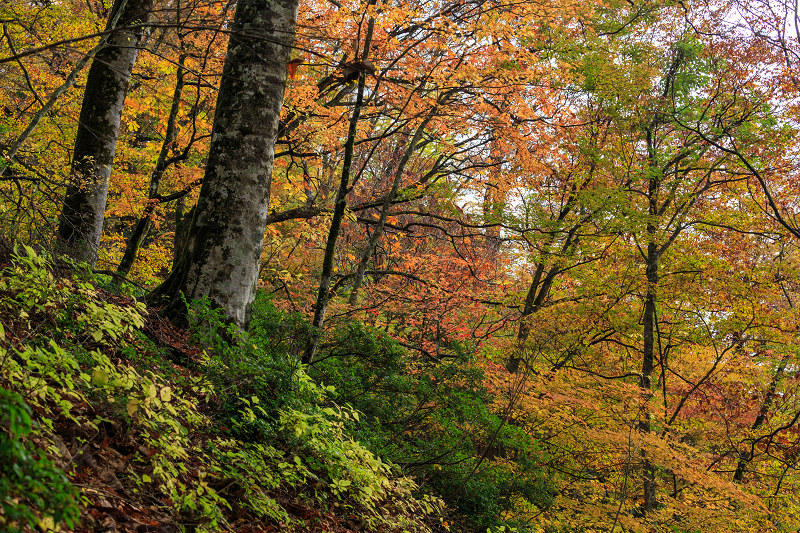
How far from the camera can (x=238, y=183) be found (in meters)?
4.59

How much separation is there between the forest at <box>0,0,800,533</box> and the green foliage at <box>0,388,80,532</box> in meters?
0.02

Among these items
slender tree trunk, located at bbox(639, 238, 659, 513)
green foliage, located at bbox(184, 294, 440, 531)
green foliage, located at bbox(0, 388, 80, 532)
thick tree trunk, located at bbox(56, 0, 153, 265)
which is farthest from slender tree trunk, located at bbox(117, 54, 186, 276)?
slender tree trunk, located at bbox(639, 238, 659, 513)

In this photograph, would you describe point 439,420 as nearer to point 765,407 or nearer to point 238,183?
point 238,183

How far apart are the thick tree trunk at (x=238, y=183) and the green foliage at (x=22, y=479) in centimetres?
294

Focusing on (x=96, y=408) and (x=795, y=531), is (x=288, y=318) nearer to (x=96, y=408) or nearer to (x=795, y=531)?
(x=96, y=408)

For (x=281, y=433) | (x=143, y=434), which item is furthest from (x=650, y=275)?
(x=143, y=434)

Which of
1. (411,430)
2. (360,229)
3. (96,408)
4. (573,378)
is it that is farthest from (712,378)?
(96,408)

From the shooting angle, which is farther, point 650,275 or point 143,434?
point 650,275

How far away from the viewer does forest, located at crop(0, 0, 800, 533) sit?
2812mm

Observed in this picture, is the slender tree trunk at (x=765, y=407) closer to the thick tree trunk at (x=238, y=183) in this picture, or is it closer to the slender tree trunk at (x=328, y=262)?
the slender tree trunk at (x=328, y=262)

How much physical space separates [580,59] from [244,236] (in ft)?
31.0

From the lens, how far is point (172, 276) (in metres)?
4.70

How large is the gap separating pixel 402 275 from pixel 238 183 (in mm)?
5521

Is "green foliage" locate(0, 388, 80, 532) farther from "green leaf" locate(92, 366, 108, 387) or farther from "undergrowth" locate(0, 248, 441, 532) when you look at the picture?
"green leaf" locate(92, 366, 108, 387)
